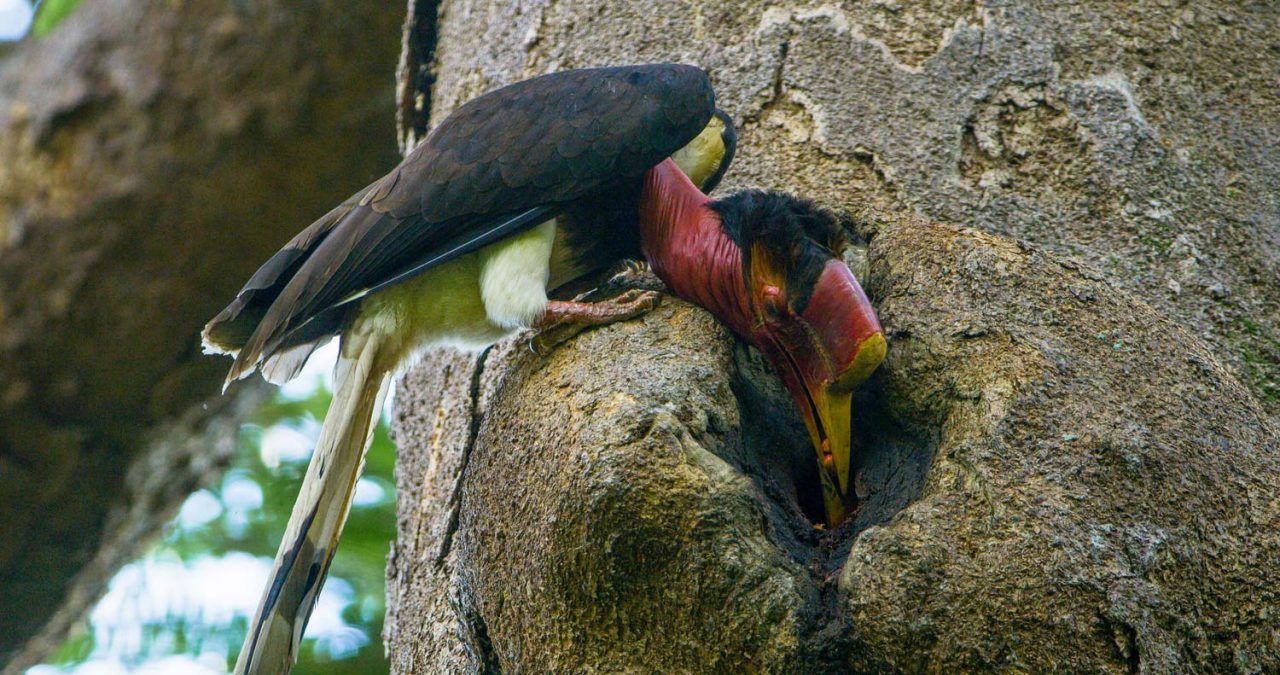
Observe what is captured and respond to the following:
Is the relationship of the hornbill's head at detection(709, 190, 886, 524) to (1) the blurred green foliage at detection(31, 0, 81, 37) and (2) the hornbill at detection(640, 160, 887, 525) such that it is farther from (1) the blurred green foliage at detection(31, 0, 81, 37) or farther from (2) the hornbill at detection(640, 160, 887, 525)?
(1) the blurred green foliage at detection(31, 0, 81, 37)

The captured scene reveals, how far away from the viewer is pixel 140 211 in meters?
5.18

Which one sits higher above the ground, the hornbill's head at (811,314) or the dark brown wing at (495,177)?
the dark brown wing at (495,177)

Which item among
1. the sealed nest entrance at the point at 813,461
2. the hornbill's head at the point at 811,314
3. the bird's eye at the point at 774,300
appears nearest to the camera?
the sealed nest entrance at the point at 813,461

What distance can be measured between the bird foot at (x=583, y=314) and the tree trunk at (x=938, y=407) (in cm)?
5

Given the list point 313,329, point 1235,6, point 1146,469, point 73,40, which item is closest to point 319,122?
point 73,40

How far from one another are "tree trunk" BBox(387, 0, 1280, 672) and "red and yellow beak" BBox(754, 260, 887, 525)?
66mm

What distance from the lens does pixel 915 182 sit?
2.69m

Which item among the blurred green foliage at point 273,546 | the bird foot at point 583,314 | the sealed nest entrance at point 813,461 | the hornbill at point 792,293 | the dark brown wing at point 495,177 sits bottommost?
the blurred green foliage at point 273,546

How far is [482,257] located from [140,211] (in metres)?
2.97

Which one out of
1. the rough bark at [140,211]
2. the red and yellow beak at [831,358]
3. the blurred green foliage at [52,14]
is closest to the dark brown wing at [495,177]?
the red and yellow beak at [831,358]

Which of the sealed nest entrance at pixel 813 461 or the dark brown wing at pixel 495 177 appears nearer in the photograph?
the sealed nest entrance at pixel 813 461

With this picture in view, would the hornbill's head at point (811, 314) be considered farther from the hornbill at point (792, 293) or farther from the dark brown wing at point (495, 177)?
the dark brown wing at point (495, 177)

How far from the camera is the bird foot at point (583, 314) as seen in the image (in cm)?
239

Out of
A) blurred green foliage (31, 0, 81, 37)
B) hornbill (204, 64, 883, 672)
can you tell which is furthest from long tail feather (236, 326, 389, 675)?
blurred green foliage (31, 0, 81, 37)
